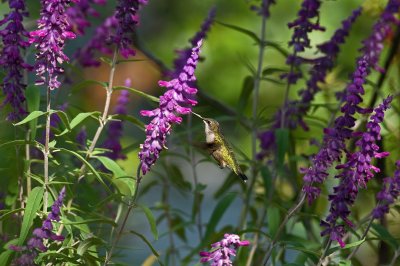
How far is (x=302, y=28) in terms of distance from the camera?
383 cm

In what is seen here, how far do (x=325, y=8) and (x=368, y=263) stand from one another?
4.41m

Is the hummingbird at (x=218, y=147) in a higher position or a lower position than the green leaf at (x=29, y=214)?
higher

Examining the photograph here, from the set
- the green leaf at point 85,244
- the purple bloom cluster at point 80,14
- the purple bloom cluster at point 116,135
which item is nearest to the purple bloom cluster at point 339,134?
the green leaf at point 85,244

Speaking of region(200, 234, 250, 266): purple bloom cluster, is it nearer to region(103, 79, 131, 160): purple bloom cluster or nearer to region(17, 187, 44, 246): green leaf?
region(17, 187, 44, 246): green leaf

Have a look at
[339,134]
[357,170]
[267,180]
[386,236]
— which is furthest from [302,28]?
[357,170]

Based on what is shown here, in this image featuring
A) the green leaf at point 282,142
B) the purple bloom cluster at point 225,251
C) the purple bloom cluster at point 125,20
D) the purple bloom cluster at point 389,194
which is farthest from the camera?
the green leaf at point 282,142

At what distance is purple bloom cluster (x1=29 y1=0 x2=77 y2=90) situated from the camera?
261 cm

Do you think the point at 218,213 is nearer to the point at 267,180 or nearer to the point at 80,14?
the point at 267,180

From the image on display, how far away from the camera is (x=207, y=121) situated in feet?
9.86

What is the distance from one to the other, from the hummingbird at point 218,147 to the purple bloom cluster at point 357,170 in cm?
45

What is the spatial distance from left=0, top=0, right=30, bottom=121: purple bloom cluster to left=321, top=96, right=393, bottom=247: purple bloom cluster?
116 cm

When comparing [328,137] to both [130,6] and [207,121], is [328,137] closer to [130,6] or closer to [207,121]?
[207,121]

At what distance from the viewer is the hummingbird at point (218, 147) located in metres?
3.03

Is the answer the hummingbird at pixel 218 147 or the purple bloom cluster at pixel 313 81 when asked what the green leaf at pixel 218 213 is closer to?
the purple bloom cluster at pixel 313 81
